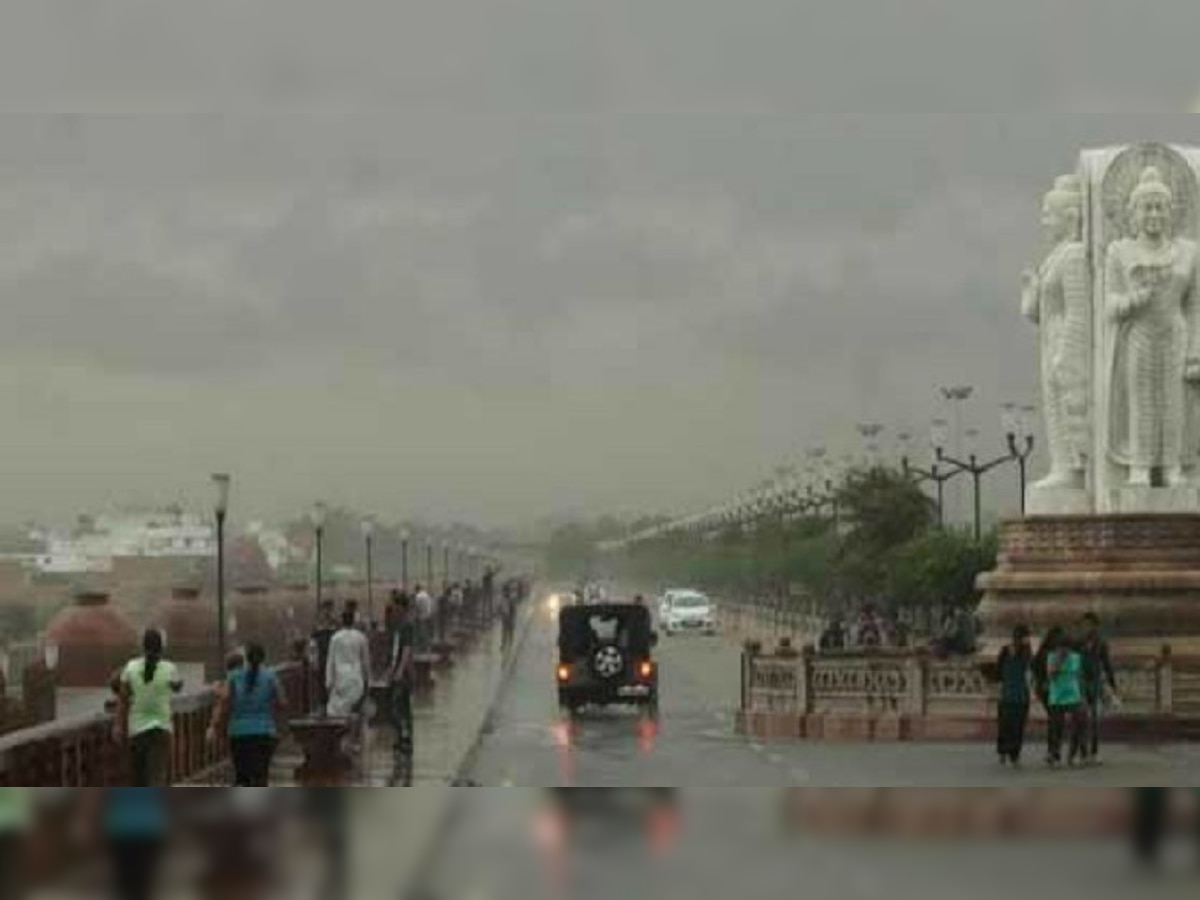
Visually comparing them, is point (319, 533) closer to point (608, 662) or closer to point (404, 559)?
point (608, 662)

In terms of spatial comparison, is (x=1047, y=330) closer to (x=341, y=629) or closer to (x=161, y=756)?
(x=341, y=629)

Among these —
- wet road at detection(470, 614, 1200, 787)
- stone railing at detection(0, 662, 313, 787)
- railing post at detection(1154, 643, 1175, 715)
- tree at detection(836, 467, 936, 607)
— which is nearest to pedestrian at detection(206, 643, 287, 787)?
stone railing at detection(0, 662, 313, 787)

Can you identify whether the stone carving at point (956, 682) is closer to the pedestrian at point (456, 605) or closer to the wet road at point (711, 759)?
the wet road at point (711, 759)

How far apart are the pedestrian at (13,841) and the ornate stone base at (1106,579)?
10945 millimetres

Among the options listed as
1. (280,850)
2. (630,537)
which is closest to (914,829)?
(280,850)

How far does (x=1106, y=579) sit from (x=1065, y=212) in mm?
3011

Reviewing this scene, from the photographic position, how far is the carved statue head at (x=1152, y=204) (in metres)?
16.1

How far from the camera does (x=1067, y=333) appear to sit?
16922mm

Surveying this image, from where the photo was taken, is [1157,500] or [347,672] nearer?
[347,672]

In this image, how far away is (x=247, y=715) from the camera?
9.48m

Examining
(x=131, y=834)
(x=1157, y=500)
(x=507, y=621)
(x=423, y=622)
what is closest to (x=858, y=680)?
(x=1157, y=500)

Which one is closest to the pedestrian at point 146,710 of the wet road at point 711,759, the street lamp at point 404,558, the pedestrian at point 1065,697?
the wet road at point 711,759

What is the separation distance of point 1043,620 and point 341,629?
5.98 metres

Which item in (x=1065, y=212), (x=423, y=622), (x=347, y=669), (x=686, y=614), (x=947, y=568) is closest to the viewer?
(x=347, y=669)
